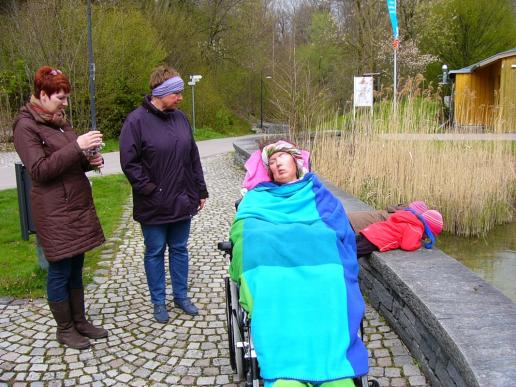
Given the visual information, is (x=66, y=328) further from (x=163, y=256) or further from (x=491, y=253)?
(x=491, y=253)

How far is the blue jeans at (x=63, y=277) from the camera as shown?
3107 mm

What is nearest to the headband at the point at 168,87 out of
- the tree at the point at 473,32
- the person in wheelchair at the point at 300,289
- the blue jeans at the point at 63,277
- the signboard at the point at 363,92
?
the person in wheelchair at the point at 300,289

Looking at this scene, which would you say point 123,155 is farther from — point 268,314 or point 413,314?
point 413,314

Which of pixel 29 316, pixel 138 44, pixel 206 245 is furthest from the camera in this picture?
pixel 138 44

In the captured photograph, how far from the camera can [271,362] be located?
2115 millimetres

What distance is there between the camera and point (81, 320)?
11.0 ft

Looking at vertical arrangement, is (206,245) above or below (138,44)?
below

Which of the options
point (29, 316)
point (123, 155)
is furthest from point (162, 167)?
point (29, 316)

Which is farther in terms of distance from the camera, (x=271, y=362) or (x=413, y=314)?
(x=413, y=314)

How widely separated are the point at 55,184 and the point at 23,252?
256 centimetres

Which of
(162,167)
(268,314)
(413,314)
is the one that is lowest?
(413,314)

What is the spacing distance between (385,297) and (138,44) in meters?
20.9

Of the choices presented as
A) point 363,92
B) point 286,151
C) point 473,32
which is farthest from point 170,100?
point 473,32

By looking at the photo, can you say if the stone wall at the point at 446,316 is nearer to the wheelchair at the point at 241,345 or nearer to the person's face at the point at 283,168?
the wheelchair at the point at 241,345
